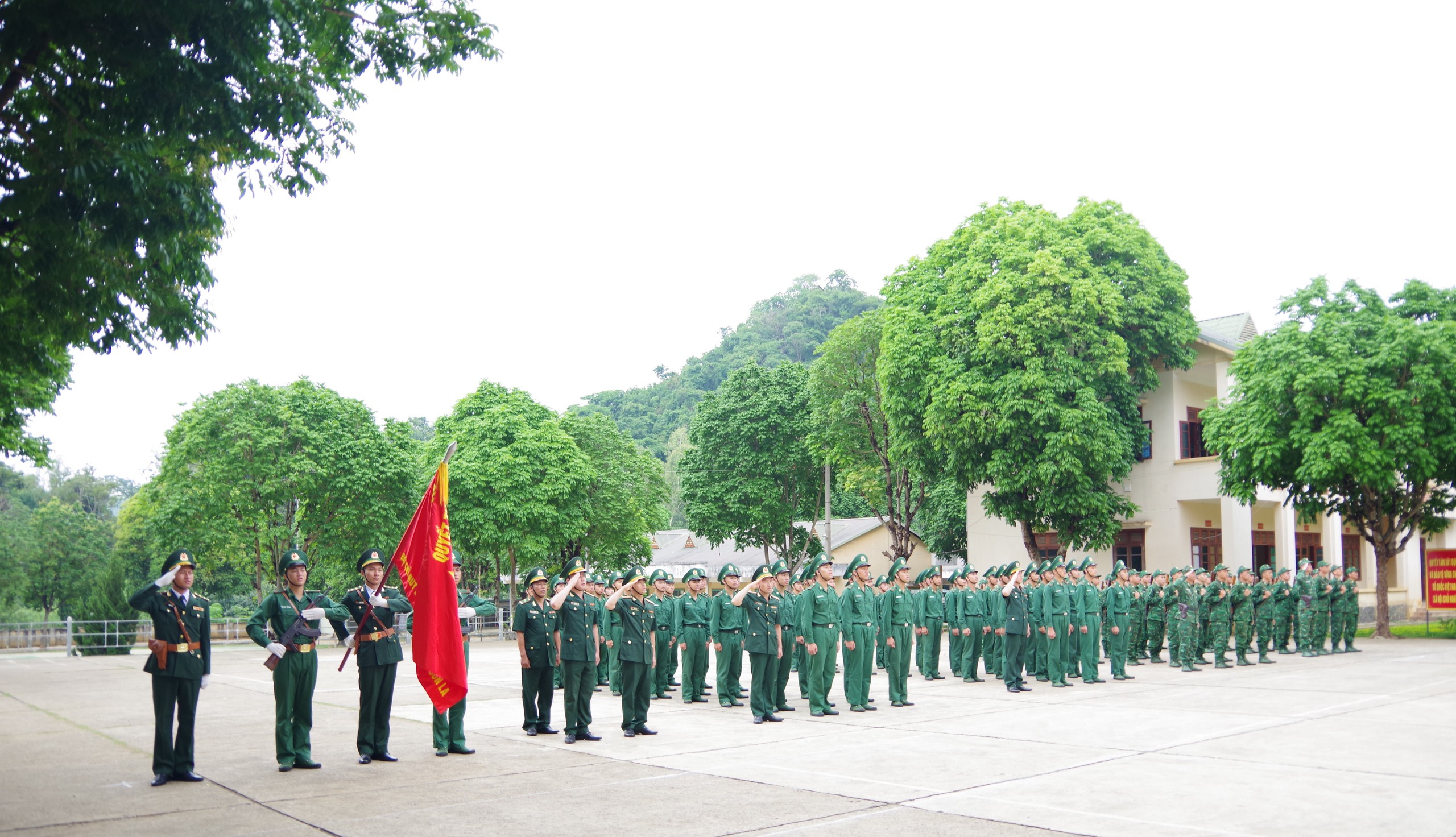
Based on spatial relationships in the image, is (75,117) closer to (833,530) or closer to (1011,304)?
(1011,304)

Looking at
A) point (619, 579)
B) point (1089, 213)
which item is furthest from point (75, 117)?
point (1089, 213)

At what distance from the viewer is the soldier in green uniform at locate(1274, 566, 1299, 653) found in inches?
869

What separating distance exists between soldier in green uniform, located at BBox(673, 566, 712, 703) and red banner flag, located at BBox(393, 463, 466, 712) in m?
5.69

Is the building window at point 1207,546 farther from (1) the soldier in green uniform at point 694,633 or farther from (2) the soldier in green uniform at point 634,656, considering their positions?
(2) the soldier in green uniform at point 634,656

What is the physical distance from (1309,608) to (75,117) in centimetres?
2275

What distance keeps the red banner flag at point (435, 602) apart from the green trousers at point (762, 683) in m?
3.96

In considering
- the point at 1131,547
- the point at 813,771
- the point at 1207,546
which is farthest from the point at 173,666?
the point at 1207,546

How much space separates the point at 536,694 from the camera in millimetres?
11367

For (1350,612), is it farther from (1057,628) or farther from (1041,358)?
(1057,628)

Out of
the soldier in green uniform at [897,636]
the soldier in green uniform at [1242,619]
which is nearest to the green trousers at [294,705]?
the soldier in green uniform at [897,636]

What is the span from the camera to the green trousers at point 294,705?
29.5 ft

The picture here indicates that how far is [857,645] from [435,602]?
5.90 meters

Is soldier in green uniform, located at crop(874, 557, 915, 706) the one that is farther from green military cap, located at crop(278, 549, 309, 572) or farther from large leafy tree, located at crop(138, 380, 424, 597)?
large leafy tree, located at crop(138, 380, 424, 597)

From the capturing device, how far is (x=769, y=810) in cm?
735
